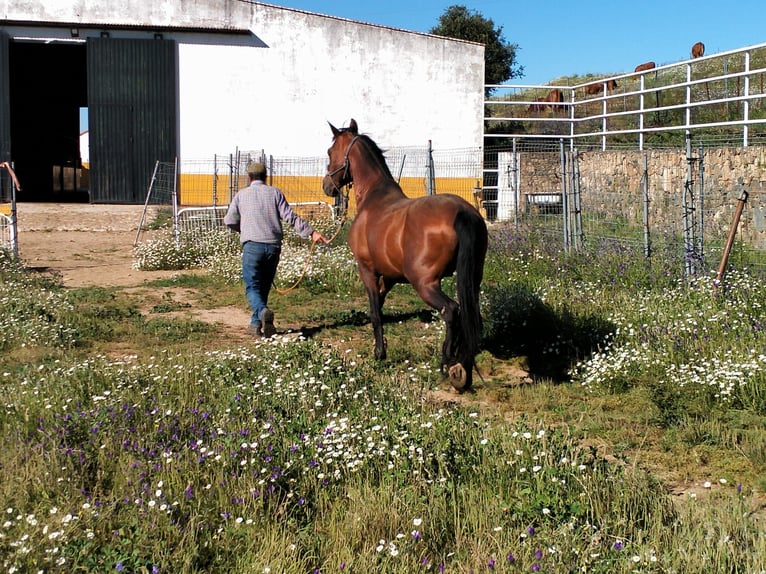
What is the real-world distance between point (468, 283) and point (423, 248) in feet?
2.07

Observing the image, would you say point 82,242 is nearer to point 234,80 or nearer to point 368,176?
point 234,80

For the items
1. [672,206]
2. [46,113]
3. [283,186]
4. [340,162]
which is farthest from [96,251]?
[46,113]

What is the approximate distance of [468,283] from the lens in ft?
22.6

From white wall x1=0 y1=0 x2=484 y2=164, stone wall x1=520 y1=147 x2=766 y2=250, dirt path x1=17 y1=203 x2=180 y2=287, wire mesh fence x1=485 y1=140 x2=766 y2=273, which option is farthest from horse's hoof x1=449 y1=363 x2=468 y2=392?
white wall x1=0 y1=0 x2=484 y2=164

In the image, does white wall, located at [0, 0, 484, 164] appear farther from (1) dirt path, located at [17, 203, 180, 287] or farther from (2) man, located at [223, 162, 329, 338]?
(2) man, located at [223, 162, 329, 338]

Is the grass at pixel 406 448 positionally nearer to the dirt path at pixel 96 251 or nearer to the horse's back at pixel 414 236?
the horse's back at pixel 414 236

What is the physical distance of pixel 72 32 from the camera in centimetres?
2547

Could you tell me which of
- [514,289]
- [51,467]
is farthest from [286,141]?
[51,467]

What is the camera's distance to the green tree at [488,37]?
47781 millimetres

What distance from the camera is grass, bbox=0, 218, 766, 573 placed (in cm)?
370

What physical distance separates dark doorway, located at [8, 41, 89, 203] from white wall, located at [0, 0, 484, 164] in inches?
151

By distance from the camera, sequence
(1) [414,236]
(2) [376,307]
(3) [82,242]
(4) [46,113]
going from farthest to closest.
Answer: (4) [46,113] → (3) [82,242] → (2) [376,307] → (1) [414,236]

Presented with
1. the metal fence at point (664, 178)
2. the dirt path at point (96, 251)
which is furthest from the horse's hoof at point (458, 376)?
the metal fence at point (664, 178)

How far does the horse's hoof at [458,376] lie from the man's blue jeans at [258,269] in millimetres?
3404
